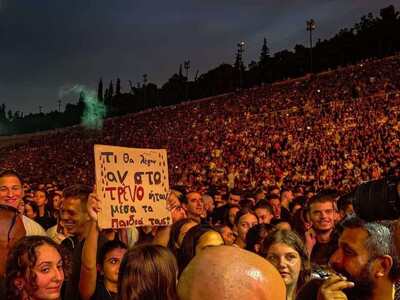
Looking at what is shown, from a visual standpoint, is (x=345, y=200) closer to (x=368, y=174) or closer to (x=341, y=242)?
(x=341, y=242)

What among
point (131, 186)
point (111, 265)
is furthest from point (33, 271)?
point (131, 186)

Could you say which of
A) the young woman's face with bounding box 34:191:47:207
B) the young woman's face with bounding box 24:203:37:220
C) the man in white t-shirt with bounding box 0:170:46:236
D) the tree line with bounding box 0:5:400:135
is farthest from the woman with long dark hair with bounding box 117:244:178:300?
the tree line with bounding box 0:5:400:135

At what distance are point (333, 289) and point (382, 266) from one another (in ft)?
1.20

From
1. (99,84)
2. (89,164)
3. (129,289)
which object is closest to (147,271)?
(129,289)

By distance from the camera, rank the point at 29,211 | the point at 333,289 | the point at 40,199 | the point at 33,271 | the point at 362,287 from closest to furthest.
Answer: the point at 333,289 → the point at 362,287 → the point at 33,271 → the point at 29,211 → the point at 40,199

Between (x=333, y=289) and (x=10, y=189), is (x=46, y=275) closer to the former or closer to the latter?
(x=333, y=289)

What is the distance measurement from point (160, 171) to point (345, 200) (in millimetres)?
2111

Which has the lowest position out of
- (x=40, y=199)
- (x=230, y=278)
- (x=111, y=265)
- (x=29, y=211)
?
(x=111, y=265)

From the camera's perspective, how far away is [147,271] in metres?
3.06

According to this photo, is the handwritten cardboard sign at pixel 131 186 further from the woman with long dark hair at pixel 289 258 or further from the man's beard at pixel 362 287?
the man's beard at pixel 362 287

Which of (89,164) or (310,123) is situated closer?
(310,123)

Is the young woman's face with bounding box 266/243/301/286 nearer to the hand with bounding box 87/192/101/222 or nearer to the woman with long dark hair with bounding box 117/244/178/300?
the woman with long dark hair with bounding box 117/244/178/300

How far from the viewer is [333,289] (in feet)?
7.62

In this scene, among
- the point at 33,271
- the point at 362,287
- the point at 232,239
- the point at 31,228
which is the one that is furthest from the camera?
the point at 232,239
